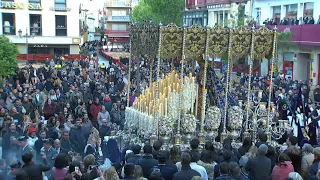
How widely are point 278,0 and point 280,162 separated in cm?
2692

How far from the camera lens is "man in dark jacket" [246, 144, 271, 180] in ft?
28.1

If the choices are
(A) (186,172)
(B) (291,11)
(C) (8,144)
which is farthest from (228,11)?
(A) (186,172)

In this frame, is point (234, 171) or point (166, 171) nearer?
point (234, 171)

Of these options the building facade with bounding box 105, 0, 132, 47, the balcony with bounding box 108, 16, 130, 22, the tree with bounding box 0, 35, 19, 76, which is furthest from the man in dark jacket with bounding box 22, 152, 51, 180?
the balcony with bounding box 108, 16, 130, 22

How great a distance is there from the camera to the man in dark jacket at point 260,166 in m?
8.56

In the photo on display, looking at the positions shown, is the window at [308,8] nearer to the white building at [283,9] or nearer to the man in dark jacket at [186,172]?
the white building at [283,9]

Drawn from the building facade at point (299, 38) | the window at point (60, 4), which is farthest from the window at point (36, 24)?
the building facade at point (299, 38)

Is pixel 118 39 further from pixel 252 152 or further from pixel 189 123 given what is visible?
pixel 252 152

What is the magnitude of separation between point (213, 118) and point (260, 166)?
12.5 feet

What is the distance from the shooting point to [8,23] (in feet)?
136

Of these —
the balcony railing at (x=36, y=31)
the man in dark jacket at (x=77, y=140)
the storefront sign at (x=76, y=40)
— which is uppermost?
the balcony railing at (x=36, y=31)

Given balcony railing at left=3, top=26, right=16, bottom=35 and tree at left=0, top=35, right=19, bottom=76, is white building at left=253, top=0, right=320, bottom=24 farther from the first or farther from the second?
balcony railing at left=3, top=26, right=16, bottom=35

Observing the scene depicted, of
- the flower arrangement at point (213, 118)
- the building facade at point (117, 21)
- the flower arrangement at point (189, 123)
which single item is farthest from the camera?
the building facade at point (117, 21)

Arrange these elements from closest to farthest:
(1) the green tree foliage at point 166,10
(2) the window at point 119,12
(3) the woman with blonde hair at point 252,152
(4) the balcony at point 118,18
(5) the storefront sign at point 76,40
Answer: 1. (3) the woman with blonde hair at point 252,152
2. (5) the storefront sign at point 76,40
3. (1) the green tree foliage at point 166,10
4. (4) the balcony at point 118,18
5. (2) the window at point 119,12
